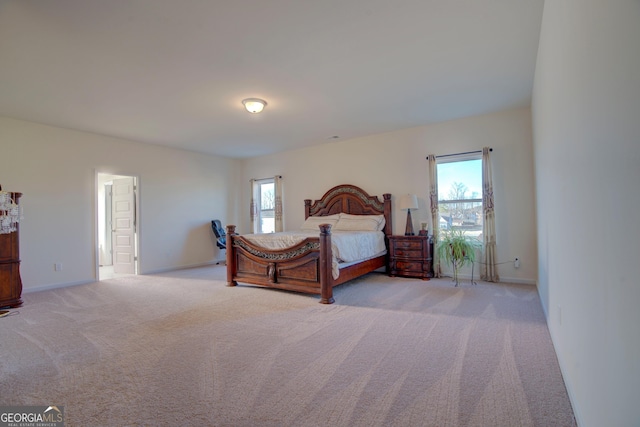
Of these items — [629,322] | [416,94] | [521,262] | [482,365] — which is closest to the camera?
[629,322]

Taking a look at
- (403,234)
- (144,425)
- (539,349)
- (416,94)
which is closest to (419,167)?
(403,234)

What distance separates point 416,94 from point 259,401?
3785 mm

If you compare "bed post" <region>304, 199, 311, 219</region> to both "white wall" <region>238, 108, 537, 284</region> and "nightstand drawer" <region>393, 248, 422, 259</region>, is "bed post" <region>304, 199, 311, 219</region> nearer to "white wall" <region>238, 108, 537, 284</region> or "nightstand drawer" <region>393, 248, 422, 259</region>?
"white wall" <region>238, 108, 537, 284</region>

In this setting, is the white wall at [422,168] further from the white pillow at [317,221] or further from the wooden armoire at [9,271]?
the wooden armoire at [9,271]

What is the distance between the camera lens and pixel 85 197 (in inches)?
210

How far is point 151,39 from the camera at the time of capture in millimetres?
2691

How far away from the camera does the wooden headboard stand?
226 inches

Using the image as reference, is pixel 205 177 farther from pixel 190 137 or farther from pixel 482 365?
pixel 482 365

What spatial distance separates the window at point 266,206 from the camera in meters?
7.68

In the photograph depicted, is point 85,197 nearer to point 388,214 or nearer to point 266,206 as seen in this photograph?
point 266,206

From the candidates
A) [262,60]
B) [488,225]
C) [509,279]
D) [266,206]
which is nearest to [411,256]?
[488,225]

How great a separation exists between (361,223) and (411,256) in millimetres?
1053

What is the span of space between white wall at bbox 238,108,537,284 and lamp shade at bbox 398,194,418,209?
282mm

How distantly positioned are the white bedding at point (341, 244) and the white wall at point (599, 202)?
2491 millimetres
